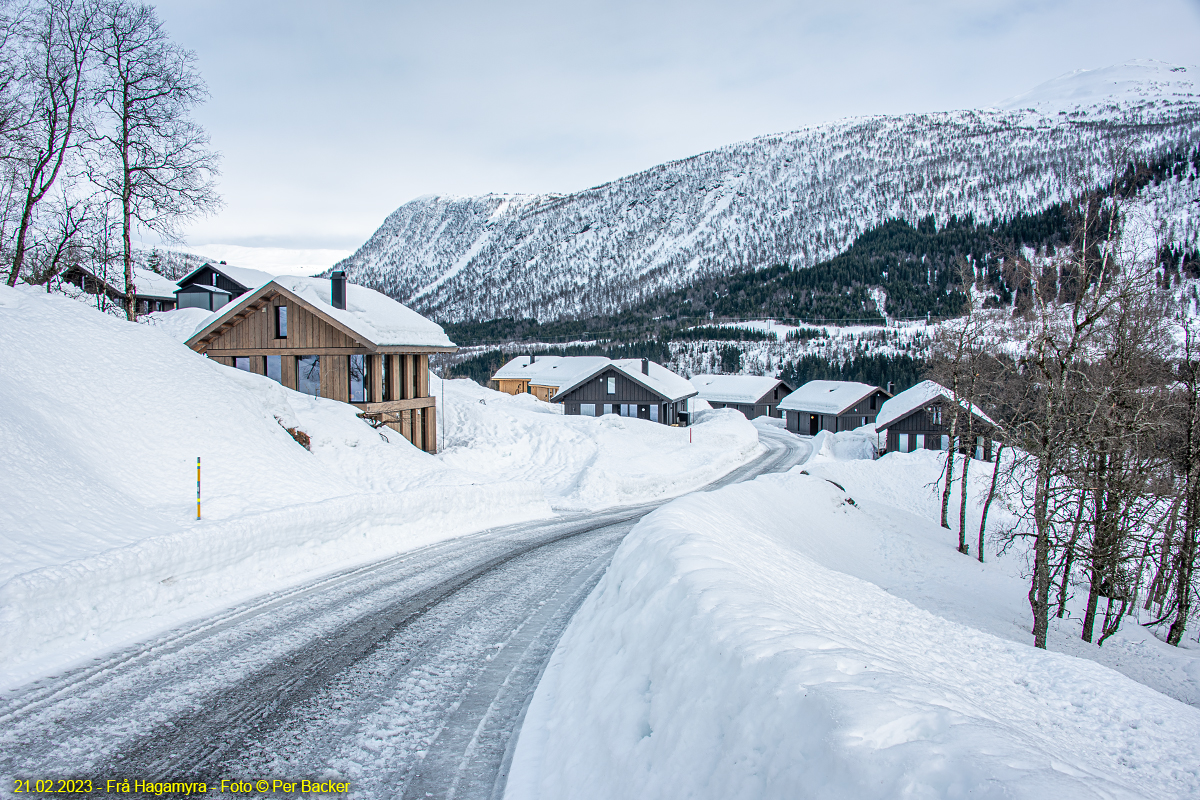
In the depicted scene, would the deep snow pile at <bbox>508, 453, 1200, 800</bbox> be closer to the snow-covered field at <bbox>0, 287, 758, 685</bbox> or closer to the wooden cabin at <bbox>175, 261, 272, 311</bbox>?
the snow-covered field at <bbox>0, 287, 758, 685</bbox>

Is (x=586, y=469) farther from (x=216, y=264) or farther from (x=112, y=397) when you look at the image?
(x=216, y=264)

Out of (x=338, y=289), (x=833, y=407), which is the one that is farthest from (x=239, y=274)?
(x=833, y=407)

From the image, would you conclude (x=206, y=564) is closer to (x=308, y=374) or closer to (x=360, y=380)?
(x=360, y=380)

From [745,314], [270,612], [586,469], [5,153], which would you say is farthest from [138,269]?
[745,314]

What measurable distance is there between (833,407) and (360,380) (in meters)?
59.3

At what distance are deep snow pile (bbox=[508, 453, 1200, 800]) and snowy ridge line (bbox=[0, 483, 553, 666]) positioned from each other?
5732mm

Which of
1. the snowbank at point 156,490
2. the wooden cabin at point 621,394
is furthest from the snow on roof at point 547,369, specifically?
the snowbank at point 156,490

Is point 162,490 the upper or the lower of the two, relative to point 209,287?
lower

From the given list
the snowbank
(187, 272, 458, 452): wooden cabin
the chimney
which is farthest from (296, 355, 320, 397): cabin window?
the snowbank

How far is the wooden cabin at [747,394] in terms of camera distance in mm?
83125

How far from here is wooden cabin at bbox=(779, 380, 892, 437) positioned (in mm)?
70125

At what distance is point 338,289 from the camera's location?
24.8m

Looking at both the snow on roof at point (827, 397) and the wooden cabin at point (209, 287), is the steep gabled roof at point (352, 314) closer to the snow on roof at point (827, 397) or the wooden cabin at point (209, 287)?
the wooden cabin at point (209, 287)

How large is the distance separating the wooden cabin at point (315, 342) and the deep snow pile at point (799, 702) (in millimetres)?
16981
